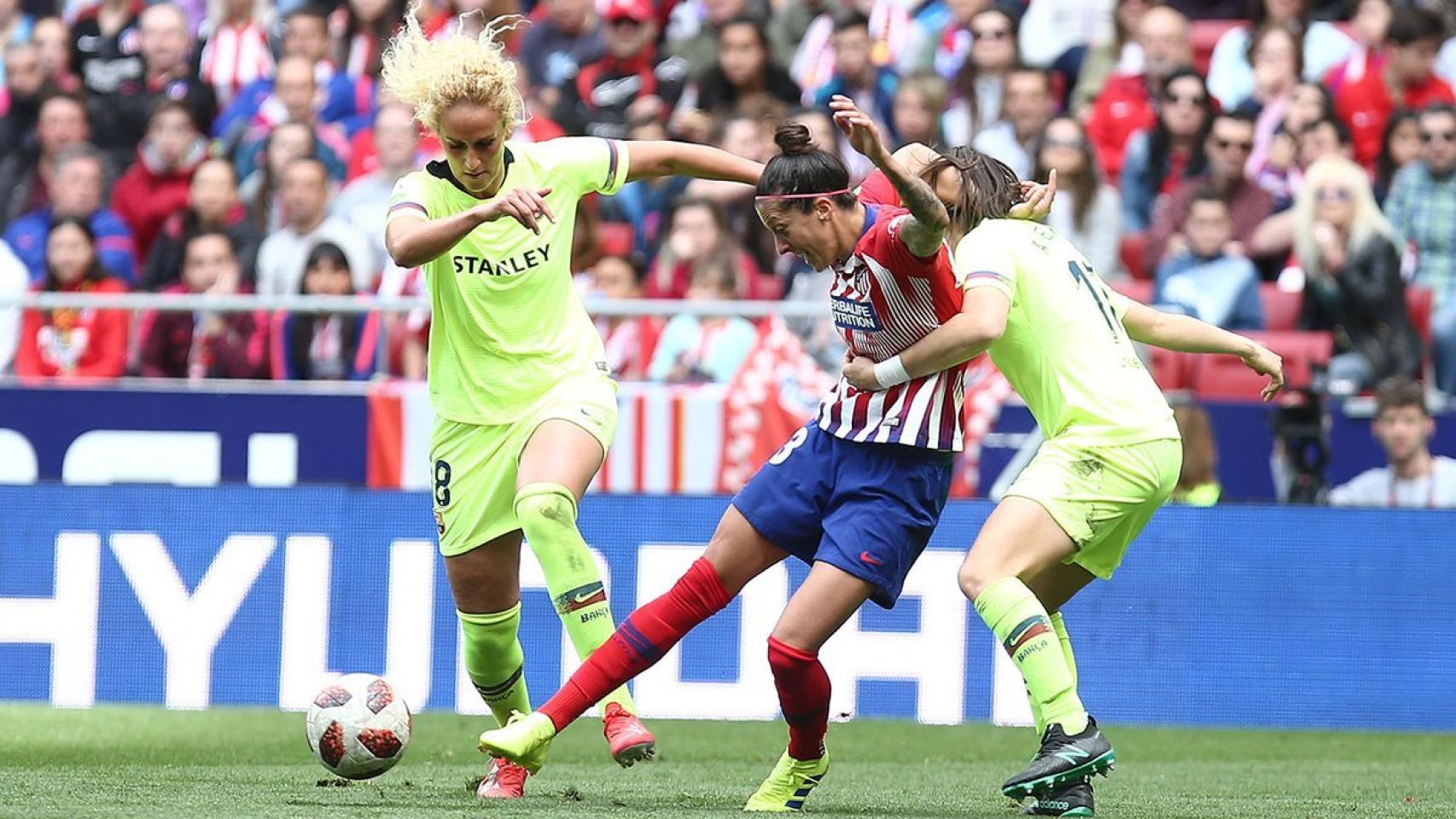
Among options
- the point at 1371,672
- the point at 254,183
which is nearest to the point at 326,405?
the point at 254,183

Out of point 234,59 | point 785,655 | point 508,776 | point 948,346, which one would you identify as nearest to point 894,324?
point 948,346

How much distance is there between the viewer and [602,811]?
6.51 metres

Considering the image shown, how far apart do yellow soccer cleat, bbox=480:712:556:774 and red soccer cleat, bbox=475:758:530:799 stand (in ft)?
1.28

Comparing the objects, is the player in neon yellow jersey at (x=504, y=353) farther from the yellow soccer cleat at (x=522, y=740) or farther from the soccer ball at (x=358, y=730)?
the yellow soccer cleat at (x=522, y=740)

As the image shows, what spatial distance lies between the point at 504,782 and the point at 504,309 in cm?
153

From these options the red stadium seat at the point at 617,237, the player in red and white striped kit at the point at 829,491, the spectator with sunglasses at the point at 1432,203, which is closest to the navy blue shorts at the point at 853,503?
the player in red and white striped kit at the point at 829,491

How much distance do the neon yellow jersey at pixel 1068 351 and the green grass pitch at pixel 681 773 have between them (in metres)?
1.17

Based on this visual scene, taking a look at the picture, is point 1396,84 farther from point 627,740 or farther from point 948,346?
point 627,740

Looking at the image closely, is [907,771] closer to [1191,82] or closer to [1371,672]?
[1371,672]

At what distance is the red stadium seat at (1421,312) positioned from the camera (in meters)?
12.4

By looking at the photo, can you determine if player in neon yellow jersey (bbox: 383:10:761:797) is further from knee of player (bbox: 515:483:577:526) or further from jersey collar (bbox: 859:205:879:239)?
jersey collar (bbox: 859:205:879:239)

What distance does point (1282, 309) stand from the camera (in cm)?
1258

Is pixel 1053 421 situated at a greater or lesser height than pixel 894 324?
lesser

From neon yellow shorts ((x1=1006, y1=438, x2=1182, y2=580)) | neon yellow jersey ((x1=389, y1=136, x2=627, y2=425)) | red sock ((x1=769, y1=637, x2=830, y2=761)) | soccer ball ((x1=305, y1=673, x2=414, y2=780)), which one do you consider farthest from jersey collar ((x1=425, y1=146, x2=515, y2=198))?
neon yellow shorts ((x1=1006, y1=438, x2=1182, y2=580))
